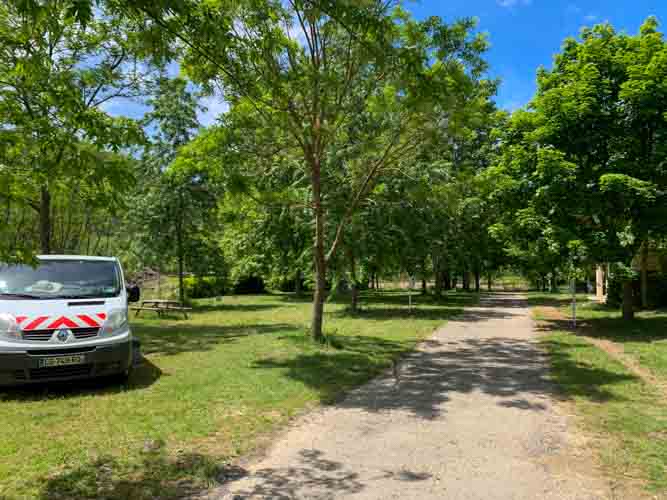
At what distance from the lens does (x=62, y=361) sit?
6.64 meters

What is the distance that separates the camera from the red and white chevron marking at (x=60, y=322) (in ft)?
21.5

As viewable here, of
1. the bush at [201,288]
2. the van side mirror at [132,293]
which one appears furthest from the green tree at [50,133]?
the bush at [201,288]

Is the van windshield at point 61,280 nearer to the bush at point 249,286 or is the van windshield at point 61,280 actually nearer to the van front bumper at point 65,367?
the van front bumper at point 65,367

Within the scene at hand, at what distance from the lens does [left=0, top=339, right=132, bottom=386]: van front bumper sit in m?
6.43

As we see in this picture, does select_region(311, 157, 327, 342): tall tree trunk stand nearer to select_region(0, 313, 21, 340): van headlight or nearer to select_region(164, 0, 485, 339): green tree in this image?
select_region(164, 0, 485, 339): green tree

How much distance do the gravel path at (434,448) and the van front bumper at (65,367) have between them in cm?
299

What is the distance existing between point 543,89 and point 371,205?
678cm

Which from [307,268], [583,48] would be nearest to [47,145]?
[583,48]

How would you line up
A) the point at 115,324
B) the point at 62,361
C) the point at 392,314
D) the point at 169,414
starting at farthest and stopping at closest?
1. the point at 392,314
2. the point at 115,324
3. the point at 62,361
4. the point at 169,414

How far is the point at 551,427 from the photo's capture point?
5.57 m

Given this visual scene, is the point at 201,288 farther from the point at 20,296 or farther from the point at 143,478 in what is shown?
the point at 143,478

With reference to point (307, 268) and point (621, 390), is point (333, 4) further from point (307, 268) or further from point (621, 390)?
point (307, 268)

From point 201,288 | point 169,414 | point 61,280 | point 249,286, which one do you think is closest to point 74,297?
point 61,280

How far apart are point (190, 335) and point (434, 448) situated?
9.93m
